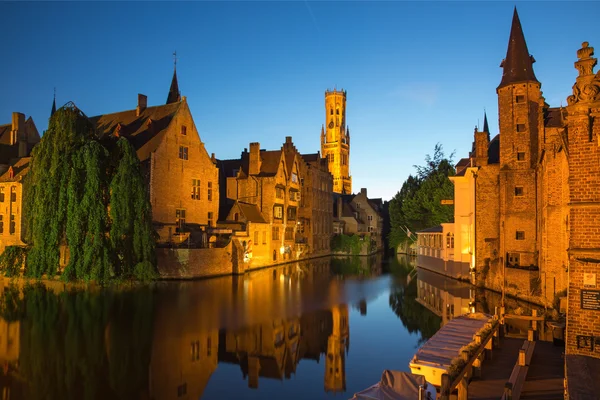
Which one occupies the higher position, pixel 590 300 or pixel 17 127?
pixel 17 127

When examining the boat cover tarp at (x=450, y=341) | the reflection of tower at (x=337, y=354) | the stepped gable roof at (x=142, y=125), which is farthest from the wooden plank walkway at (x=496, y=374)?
the stepped gable roof at (x=142, y=125)

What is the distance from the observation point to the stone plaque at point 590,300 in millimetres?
11219

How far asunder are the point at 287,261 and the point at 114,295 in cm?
3150

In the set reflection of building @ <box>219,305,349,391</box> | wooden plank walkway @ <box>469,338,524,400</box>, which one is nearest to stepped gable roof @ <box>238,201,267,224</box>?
reflection of building @ <box>219,305,349,391</box>

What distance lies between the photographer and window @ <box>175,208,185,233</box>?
43.2m

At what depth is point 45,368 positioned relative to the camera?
14.7 m

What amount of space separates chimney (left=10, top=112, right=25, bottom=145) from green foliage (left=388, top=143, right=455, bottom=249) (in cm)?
4995

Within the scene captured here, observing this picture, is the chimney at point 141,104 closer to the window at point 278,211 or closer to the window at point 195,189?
the window at point 195,189

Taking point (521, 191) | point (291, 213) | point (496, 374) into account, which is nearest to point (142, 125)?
point (291, 213)

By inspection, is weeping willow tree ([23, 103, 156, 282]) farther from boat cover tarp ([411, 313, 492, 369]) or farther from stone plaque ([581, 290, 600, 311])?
stone plaque ([581, 290, 600, 311])

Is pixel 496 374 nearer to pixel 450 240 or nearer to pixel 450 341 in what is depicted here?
pixel 450 341

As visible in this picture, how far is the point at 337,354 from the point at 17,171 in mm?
43106

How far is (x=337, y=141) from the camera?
142 metres

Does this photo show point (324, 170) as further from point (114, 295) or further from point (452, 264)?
point (114, 295)
